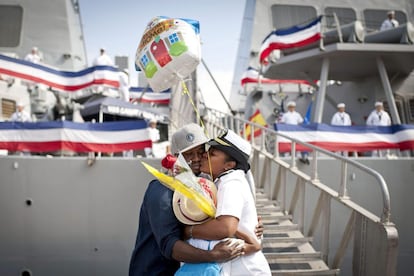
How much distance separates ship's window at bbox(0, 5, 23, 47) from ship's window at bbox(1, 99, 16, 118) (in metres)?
7.65

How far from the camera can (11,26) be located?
16.8 metres

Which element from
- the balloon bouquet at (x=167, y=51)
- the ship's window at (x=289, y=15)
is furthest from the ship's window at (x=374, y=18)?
the balloon bouquet at (x=167, y=51)

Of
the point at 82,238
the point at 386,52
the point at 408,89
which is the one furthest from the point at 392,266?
the point at 408,89

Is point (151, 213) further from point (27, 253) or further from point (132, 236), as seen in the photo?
point (27, 253)

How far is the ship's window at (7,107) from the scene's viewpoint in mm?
9914

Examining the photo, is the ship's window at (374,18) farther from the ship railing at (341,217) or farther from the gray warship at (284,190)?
the ship railing at (341,217)

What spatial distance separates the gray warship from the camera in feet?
14.0

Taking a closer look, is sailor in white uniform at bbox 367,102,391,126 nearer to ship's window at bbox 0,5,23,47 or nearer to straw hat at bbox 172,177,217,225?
straw hat at bbox 172,177,217,225

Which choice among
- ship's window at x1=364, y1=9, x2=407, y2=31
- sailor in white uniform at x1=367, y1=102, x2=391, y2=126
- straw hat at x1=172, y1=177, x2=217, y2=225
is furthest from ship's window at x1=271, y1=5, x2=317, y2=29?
straw hat at x1=172, y1=177, x2=217, y2=225

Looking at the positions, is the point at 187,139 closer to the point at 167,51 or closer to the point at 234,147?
the point at 234,147

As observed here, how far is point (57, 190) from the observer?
20.1 feet

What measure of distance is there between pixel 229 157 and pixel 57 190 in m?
4.93

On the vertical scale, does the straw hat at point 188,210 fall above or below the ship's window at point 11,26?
below

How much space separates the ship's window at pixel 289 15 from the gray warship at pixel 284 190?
6584mm
